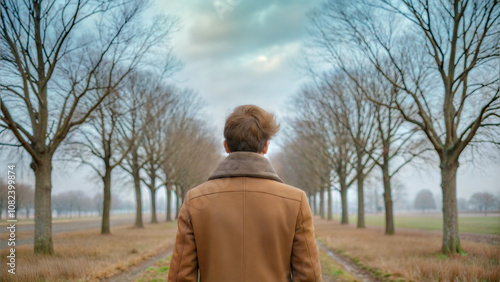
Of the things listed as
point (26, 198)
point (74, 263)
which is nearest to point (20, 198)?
point (26, 198)

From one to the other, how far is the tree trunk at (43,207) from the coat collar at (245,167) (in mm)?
10262

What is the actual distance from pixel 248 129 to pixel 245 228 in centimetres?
62

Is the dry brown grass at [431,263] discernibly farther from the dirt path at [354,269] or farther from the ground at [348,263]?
the dirt path at [354,269]

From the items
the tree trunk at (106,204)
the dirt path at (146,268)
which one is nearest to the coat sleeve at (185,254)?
the dirt path at (146,268)

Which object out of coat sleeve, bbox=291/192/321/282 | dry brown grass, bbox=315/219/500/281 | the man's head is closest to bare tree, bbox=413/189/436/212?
dry brown grass, bbox=315/219/500/281

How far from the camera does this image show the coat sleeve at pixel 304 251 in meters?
2.05

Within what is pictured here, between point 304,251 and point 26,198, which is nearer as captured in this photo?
point 304,251

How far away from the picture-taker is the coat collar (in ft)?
6.81

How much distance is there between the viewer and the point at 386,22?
33.5 feet

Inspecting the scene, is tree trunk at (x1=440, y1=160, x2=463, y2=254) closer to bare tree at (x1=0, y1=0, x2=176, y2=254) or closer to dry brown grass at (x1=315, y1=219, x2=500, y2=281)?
dry brown grass at (x1=315, y1=219, x2=500, y2=281)

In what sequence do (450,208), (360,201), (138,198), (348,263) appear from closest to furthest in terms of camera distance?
(450,208), (348,263), (360,201), (138,198)

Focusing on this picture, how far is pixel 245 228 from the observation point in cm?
202

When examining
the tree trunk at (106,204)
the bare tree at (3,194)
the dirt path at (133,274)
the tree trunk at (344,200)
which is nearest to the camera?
the dirt path at (133,274)

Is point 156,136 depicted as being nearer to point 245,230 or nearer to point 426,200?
point 245,230
